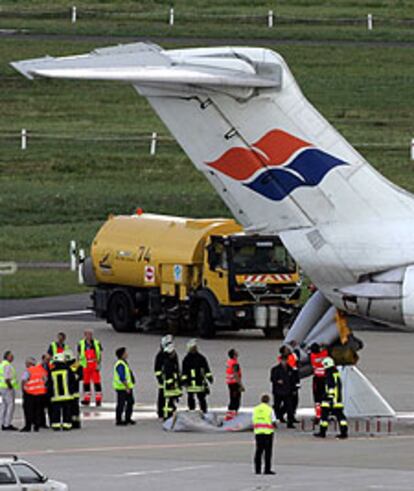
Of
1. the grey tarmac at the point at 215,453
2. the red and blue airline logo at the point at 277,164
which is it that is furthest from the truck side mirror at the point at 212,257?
the red and blue airline logo at the point at 277,164

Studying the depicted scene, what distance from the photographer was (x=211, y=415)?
33781mm

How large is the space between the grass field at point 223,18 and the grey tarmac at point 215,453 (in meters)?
50.7

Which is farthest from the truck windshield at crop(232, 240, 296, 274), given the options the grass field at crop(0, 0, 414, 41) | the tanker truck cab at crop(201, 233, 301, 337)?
the grass field at crop(0, 0, 414, 41)

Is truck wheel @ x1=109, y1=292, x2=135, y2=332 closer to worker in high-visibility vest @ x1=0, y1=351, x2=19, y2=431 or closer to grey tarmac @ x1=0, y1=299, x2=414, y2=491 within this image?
grey tarmac @ x1=0, y1=299, x2=414, y2=491

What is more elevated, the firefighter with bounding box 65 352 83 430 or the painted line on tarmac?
the firefighter with bounding box 65 352 83 430

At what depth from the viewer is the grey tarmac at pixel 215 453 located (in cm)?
2702

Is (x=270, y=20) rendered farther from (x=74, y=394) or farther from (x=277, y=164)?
(x=277, y=164)

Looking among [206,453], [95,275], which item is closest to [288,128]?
[206,453]

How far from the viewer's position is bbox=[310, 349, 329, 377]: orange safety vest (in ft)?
106

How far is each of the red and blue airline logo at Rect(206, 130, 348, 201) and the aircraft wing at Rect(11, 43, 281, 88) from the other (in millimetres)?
1102

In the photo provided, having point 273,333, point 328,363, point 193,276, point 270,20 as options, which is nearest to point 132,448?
point 328,363

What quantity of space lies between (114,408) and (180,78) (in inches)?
364

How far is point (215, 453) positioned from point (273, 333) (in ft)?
54.9

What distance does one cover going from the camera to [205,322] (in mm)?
47000
